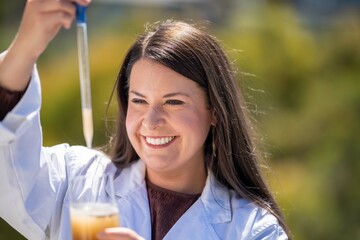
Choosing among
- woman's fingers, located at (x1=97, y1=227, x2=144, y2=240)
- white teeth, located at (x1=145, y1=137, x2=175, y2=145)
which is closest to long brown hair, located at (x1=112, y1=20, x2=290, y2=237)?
white teeth, located at (x1=145, y1=137, x2=175, y2=145)

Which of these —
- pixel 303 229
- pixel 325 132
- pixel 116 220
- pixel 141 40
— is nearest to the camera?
pixel 116 220

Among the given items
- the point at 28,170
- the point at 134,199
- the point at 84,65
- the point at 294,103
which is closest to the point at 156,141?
the point at 134,199

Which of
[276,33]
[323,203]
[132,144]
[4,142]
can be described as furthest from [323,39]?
[4,142]

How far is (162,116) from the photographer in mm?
2918

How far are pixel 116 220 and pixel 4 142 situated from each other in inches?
17.5

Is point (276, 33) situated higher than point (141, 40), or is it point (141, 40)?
point (141, 40)

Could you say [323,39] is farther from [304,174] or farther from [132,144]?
[132,144]

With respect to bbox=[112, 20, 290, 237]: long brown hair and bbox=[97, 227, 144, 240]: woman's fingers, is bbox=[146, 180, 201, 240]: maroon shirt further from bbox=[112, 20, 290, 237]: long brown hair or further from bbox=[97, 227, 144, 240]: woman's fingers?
bbox=[97, 227, 144, 240]: woman's fingers

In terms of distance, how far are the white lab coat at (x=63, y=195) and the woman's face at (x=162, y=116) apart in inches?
6.5

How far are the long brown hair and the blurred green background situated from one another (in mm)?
2243

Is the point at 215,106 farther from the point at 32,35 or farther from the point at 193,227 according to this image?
the point at 32,35

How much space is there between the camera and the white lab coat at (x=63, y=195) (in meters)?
2.62

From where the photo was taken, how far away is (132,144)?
9.87ft

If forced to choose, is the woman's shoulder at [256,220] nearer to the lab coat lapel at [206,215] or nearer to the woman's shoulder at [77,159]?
the lab coat lapel at [206,215]
